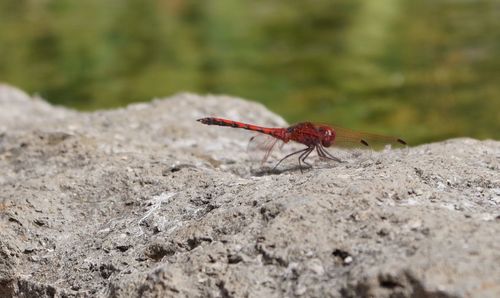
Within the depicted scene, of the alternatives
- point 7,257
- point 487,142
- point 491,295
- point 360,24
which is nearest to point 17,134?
point 7,257

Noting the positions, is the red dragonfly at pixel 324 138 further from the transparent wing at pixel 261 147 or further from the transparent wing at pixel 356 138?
the transparent wing at pixel 261 147

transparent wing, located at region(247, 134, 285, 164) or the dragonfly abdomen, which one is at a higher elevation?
the dragonfly abdomen

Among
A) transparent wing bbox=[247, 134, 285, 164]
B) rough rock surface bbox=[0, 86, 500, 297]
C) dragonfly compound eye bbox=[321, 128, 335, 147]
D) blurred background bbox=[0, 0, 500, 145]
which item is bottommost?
rough rock surface bbox=[0, 86, 500, 297]

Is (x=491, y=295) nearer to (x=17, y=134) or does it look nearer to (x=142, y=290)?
(x=142, y=290)

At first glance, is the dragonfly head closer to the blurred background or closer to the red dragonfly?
the red dragonfly

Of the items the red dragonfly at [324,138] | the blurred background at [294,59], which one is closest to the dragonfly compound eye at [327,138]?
the red dragonfly at [324,138]

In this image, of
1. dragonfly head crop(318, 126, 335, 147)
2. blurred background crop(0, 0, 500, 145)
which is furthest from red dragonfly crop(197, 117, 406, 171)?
blurred background crop(0, 0, 500, 145)
